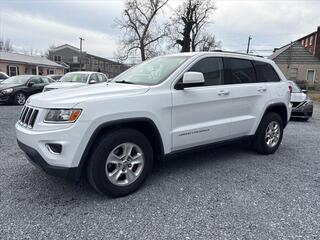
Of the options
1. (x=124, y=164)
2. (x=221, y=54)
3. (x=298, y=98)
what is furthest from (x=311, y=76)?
(x=124, y=164)

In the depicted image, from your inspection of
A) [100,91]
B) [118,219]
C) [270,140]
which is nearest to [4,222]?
[118,219]

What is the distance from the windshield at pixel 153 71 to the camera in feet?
11.6

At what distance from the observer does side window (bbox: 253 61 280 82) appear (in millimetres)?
4676

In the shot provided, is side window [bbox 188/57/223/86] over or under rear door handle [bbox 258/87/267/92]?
over

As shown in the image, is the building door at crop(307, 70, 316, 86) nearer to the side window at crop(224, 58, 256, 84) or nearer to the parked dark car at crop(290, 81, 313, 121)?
the parked dark car at crop(290, 81, 313, 121)

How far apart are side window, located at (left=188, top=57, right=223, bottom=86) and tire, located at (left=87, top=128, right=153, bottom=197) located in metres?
1.36

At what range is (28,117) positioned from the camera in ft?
9.98

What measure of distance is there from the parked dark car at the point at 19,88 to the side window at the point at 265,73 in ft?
36.8

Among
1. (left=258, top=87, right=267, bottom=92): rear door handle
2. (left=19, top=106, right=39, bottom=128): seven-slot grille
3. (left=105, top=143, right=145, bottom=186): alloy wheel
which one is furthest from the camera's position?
(left=258, top=87, right=267, bottom=92): rear door handle

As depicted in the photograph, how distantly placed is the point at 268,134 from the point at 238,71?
143 cm

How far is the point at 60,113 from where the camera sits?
271 cm

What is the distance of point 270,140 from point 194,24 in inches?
1601

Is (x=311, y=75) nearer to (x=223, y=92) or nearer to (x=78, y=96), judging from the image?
(x=223, y=92)

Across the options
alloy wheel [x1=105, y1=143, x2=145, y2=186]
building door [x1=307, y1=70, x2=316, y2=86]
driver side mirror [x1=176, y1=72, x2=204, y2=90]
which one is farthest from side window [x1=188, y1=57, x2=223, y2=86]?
building door [x1=307, y1=70, x2=316, y2=86]
